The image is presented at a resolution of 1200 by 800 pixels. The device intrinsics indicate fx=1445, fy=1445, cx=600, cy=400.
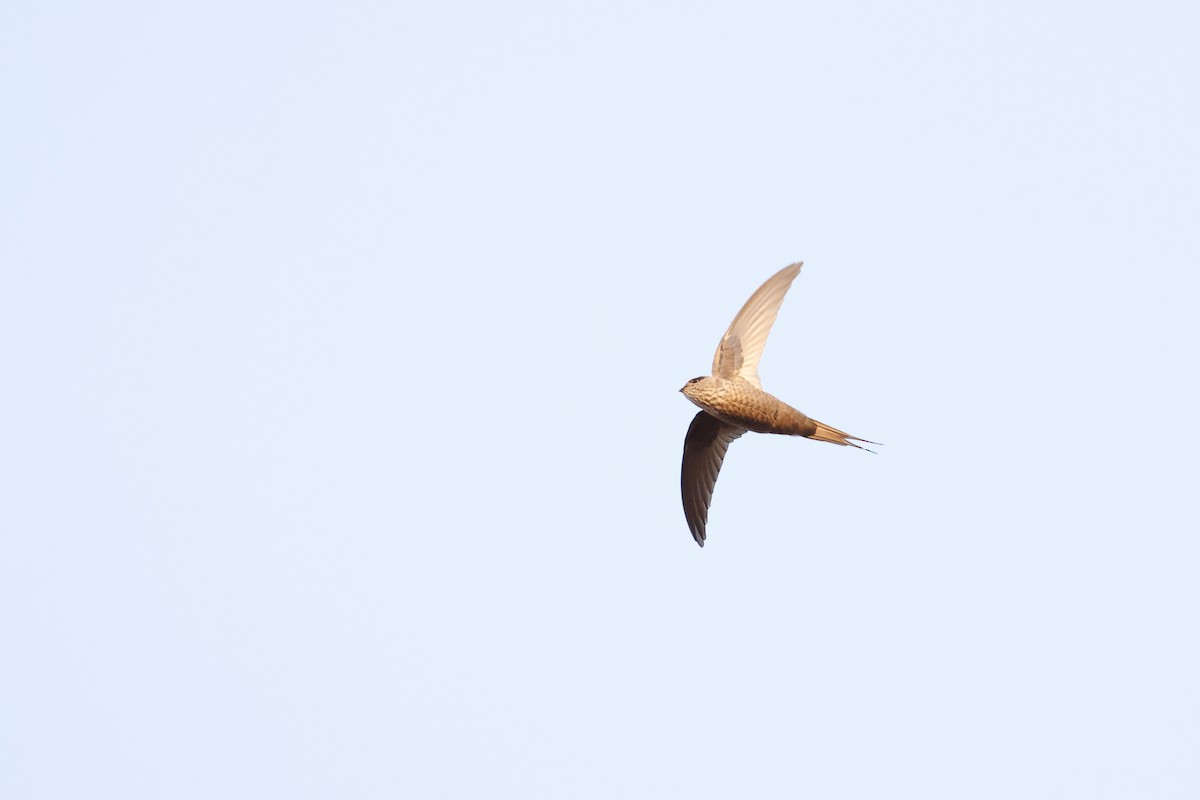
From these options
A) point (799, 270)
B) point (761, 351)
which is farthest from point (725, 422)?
point (799, 270)

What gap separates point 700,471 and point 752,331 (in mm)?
1460

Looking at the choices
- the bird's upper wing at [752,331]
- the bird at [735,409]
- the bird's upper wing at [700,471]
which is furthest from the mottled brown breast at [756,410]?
the bird's upper wing at [700,471]

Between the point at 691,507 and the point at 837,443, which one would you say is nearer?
the point at 837,443

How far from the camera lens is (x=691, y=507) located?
13273mm

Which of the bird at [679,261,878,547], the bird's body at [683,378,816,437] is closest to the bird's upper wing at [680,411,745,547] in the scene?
the bird at [679,261,878,547]

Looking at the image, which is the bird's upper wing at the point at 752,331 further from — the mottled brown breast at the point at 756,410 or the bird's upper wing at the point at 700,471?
the bird's upper wing at the point at 700,471

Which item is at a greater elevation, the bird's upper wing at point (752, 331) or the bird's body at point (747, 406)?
the bird's upper wing at point (752, 331)

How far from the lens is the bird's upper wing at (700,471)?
13.1 metres

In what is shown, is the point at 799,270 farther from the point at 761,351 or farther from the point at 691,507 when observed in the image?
the point at 691,507

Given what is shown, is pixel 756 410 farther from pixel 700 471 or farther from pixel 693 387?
pixel 700 471

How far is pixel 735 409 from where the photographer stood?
474 inches

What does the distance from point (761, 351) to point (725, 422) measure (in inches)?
27.3

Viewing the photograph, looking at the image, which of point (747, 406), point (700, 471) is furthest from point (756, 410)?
point (700, 471)

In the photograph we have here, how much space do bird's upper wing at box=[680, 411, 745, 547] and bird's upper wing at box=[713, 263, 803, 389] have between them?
0.83 meters
